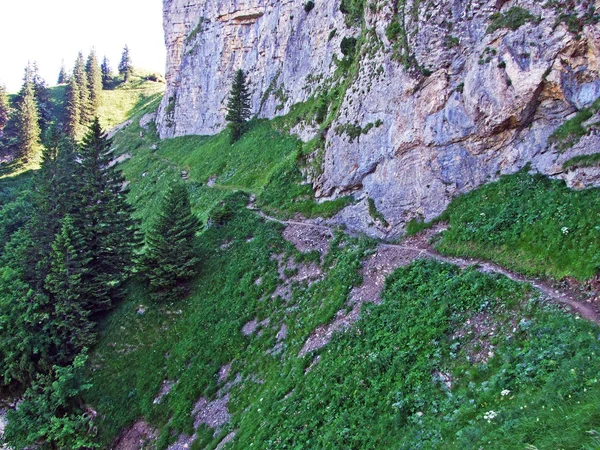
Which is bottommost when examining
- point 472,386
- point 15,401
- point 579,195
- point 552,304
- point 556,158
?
point 15,401

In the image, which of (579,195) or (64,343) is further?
(64,343)

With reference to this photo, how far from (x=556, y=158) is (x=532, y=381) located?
39.9 feet

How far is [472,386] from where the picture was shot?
422 inches

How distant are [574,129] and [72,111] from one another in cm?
10842

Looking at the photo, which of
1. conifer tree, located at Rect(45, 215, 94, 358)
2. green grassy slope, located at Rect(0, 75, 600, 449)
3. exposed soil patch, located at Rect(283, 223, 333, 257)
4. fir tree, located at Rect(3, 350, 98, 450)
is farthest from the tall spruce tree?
exposed soil patch, located at Rect(283, 223, 333, 257)

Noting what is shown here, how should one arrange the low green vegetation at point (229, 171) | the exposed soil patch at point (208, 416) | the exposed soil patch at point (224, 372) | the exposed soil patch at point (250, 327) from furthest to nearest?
the low green vegetation at point (229, 171), the exposed soil patch at point (250, 327), the exposed soil patch at point (224, 372), the exposed soil patch at point (208, 416)

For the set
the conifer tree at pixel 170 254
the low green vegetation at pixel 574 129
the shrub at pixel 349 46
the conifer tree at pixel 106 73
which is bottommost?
the conifer tree at pixel 170 254

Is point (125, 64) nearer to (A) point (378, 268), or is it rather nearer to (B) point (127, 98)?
(B) point (127, 98)

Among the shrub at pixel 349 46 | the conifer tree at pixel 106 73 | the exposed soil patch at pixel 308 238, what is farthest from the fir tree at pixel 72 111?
the exposed soil patch at pixel 308 238

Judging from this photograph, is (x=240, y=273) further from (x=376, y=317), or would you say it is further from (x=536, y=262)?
(x=536, y=262)

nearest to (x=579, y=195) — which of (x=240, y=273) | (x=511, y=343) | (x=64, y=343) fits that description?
(x=511, y=343)

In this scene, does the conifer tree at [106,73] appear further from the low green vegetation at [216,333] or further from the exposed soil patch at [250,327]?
the exposed soil patch at [250,327]

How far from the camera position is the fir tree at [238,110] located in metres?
55.3

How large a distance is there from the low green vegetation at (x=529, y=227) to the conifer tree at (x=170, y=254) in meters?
19.1
